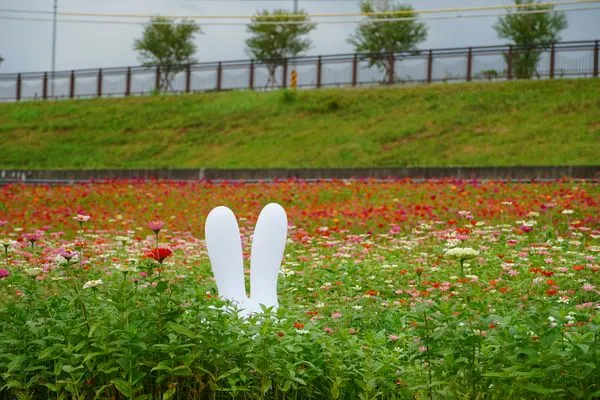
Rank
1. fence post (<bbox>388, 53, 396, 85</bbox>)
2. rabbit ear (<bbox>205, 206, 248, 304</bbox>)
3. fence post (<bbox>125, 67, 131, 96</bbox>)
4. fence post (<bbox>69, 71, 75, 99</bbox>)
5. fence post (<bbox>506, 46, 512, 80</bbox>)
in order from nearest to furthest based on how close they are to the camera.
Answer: rabbit ear (<bbox>205, 206, 248, 304</bbox>), fence post (<bbox>506, 46, 512, 80</bbox>), fence post (<bbox>388, 53, 396, 85</bbox>), fence post (<bbox>125, 67, 131, 96</bbox>), fence post (<bbox>69, 71, 75, 99</bbox>)

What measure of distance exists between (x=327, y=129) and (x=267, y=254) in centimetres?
1853

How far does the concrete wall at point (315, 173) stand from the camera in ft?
44.7

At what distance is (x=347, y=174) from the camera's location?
50.8ft

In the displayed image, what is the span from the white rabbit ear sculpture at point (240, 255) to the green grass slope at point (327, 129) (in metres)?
12.5

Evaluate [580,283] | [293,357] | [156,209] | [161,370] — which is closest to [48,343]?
[161,370]

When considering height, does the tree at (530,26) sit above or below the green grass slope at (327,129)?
above

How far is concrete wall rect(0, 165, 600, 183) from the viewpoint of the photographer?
13.6 m

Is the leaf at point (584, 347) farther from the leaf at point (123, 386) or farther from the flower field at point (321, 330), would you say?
the leaf at point (123, 386)

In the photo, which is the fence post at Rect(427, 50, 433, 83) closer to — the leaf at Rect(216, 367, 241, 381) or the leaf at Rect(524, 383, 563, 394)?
the leaf at Rect(216, 367, 241, 381)

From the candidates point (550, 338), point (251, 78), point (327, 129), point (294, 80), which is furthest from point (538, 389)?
point (251, 78)

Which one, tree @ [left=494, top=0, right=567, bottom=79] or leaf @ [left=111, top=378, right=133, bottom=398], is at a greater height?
tree @ [left=494, top=0, right=567, bottom=79]

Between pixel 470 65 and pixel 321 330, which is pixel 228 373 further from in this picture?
pixel 470 65

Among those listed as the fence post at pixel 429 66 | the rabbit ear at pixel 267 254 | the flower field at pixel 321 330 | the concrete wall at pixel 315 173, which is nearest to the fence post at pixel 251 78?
the fence post at pixel 429 66

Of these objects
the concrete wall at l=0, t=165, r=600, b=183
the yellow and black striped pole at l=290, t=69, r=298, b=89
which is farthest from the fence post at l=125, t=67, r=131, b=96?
the concrete wall at l=0, t=165, r=600, b=183
